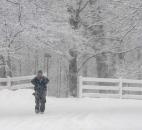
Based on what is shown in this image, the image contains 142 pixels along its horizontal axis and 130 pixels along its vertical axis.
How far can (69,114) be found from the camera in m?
17.1

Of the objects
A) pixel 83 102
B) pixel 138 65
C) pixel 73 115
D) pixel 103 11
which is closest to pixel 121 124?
pixel 73 115

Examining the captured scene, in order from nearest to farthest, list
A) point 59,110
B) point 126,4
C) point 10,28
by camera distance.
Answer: point 126,4
point 10,28
point 59,110

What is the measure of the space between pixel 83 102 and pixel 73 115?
546 cm

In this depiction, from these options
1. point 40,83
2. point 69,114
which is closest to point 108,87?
point 40,83

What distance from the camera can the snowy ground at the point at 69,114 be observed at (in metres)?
13.7

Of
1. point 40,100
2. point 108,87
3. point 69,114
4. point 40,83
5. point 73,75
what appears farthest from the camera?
point 73,75

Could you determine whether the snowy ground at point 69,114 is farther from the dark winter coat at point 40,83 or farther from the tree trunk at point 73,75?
the tree trunk at point 73,75

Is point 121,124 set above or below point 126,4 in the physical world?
below

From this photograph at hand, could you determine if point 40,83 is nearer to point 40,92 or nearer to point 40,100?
point 40,92

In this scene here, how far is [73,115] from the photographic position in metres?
16.7

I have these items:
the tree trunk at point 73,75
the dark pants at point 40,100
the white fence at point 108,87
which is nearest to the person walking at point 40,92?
the dark pants at point 40,100

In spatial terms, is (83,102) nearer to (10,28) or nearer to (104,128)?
(10,28)

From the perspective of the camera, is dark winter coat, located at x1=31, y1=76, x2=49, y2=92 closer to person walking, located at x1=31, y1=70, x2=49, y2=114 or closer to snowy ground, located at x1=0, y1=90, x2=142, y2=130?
person walking, located at x1=31, y1=70, x2=49, y2=114

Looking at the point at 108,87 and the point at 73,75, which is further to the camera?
the point at 73,75
